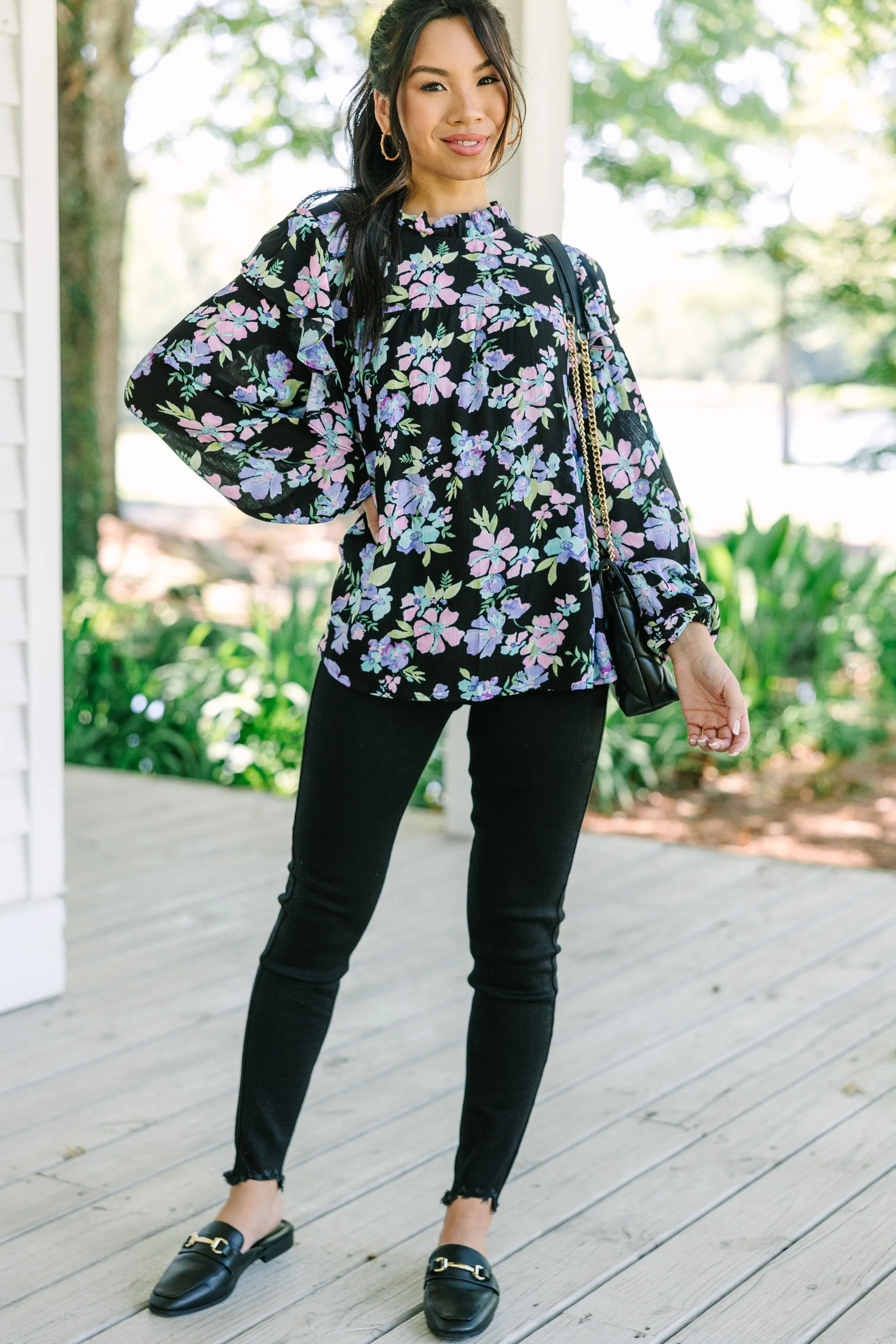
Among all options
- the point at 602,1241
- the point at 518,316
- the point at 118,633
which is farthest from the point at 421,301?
the point at 118,633

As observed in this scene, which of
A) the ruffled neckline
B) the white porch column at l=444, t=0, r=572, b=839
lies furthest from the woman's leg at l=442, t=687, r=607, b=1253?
the white porch column at l=444, t=0, r=572, b=839

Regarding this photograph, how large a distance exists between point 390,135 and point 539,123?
201 centimetres

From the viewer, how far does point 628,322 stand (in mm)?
11625

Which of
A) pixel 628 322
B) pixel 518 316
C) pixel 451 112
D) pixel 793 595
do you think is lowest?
pixel 793 595

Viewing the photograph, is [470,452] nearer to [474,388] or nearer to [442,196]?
[474,388]

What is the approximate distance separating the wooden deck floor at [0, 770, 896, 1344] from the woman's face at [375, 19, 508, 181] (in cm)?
136

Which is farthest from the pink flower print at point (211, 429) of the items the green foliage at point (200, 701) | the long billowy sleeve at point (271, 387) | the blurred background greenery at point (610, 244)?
the green foliage at point (200, 701)

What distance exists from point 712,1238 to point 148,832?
99.7 inches

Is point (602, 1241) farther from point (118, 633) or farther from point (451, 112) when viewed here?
point (118, 633)

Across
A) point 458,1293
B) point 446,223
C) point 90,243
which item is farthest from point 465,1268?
point 90,243

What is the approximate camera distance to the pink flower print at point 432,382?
5.49 feet

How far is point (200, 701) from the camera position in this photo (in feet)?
18.1

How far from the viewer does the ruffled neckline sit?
1.71 m

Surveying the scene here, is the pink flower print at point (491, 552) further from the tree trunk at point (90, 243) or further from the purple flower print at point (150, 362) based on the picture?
the tree trunk at point (90, 243)
